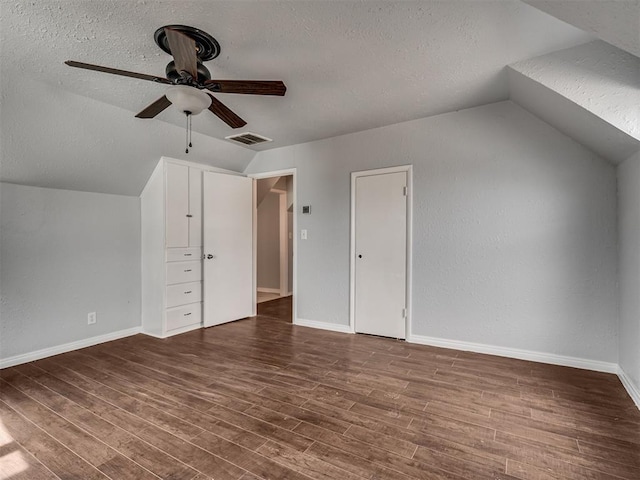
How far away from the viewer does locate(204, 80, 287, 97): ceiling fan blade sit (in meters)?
1.97

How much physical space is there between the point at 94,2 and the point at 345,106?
198 cm

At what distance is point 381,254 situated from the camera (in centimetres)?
371

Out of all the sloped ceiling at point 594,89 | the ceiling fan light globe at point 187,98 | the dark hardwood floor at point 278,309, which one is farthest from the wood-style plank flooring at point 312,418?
the ceiling fan light globe at point 187,98

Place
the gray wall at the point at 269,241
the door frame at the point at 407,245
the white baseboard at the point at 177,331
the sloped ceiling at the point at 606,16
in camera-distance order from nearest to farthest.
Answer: the sloped ceiling at the point at 606,16, the door frame at the point at 407,245, the white baseboard at the point at 177,331, the gray wall at the point at 269,241

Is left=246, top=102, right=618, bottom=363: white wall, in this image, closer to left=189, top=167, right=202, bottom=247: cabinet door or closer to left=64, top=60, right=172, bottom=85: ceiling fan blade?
left=189, top=167, right=202, bottom=247: cabinet door

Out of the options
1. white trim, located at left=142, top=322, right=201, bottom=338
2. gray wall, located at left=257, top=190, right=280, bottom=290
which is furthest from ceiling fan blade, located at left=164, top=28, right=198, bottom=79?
gray wall, located at left=257, top=190, right=280, bottom=290

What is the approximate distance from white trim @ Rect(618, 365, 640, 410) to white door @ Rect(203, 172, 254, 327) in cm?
397

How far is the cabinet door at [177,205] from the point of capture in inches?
149

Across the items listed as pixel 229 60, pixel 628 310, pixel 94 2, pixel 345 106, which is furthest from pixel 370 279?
pixel 94 2

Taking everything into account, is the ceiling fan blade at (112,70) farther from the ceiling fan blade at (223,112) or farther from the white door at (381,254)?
the white door at (381,254)

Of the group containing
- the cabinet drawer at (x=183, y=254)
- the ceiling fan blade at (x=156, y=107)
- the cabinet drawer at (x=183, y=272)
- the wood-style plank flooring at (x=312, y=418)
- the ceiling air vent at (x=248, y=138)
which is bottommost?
the wood-style plank flooring at (x=312, y=418)

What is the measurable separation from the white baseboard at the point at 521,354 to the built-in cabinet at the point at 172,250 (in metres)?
2.67

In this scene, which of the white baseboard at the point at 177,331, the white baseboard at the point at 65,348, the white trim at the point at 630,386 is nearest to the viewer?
the white trim at the point at 630,386

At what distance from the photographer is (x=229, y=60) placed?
2.23 metres
